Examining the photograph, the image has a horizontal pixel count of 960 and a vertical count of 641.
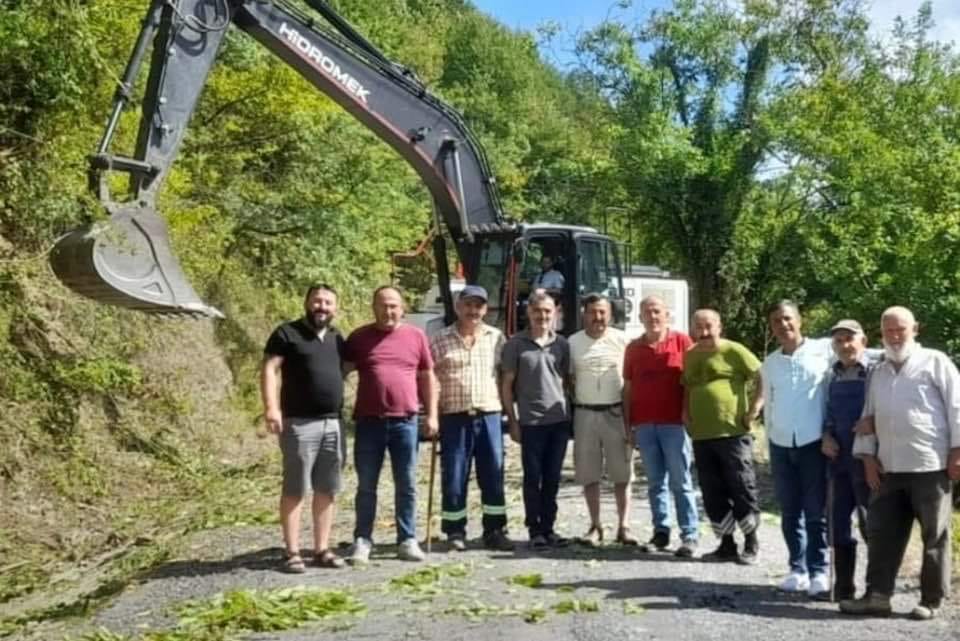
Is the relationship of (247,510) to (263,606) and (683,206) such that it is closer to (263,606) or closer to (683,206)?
(263,606)

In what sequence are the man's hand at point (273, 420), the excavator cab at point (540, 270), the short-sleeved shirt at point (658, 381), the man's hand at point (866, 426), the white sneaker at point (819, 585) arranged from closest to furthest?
the man's hand at point (866, 426), the white sneaker at point (819, 585), the man's hand at point (273, 420), the short-sleeved shirt at point (658, 381), the excavator cab at point (540, 270)

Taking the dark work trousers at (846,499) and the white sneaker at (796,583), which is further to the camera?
the white sneaker at (796,583)

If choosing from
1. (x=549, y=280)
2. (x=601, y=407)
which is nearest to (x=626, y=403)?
(x=601, y=407)

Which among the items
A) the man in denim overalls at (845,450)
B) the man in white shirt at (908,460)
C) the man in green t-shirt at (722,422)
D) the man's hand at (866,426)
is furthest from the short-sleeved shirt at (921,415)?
the man in green t-shirt at (722,422)

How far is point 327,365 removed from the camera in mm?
7469

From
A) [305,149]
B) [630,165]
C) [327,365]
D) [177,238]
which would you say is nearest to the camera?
[327,365]

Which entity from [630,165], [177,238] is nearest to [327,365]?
[177,238]

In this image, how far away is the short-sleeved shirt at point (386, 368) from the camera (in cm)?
764

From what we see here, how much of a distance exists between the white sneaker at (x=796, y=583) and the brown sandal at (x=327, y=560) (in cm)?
271

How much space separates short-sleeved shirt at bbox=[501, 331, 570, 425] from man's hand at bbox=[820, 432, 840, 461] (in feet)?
6.34

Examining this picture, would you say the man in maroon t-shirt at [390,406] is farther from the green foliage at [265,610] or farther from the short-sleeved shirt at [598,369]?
the short-sleeved shirt at [598,369]

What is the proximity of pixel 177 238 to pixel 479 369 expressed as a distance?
6680 mm

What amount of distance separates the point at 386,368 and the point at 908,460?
3.17 meters

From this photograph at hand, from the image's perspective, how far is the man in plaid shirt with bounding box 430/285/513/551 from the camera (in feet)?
26.3
